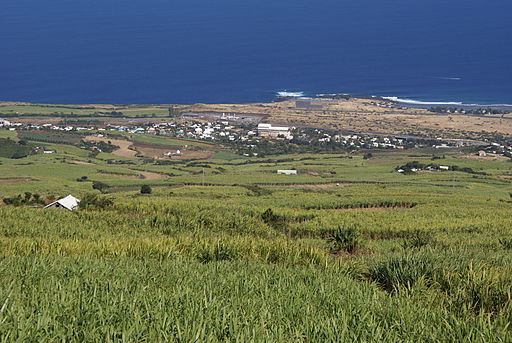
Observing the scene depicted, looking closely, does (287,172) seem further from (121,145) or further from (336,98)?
(336,98)

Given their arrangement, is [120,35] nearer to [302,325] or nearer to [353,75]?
[353,75]

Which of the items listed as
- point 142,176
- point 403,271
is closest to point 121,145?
point 142,176

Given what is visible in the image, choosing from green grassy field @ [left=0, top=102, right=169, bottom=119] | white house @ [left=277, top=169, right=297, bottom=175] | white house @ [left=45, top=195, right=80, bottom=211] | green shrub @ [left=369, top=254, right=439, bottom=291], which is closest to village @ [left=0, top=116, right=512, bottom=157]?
green grassy field @ [left=0, top=102, right=169, bottom=119]

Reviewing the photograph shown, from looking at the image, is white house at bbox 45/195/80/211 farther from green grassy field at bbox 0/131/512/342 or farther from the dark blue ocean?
the dark blue ocean

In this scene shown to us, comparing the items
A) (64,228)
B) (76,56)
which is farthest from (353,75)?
(64,228)

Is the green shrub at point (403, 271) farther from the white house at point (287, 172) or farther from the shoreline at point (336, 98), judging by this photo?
the shoreline at point (336, 98)

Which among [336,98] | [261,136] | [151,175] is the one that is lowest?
[151,175]

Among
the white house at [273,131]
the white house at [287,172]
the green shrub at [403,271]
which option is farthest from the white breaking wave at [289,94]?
the green shrub at [403,271]

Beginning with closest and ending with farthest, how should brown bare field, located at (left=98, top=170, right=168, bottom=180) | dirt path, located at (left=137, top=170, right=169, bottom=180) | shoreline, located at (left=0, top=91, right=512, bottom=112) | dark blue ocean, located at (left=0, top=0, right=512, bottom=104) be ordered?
brown bare field, located at (left=98, top=170, right=168, bottom=180)
dirt path, located at (left=137, top=170, right=169, bottom=180)
shoreline, located at (left=0, top=91, right=512, bottom=112)
dark blue ocean, located at (left=0, top=0, right=512, bottom=104)

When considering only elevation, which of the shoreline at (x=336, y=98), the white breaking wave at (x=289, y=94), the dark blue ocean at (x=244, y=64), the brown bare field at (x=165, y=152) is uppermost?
the dark blue ocean at (x=244, y=64)
